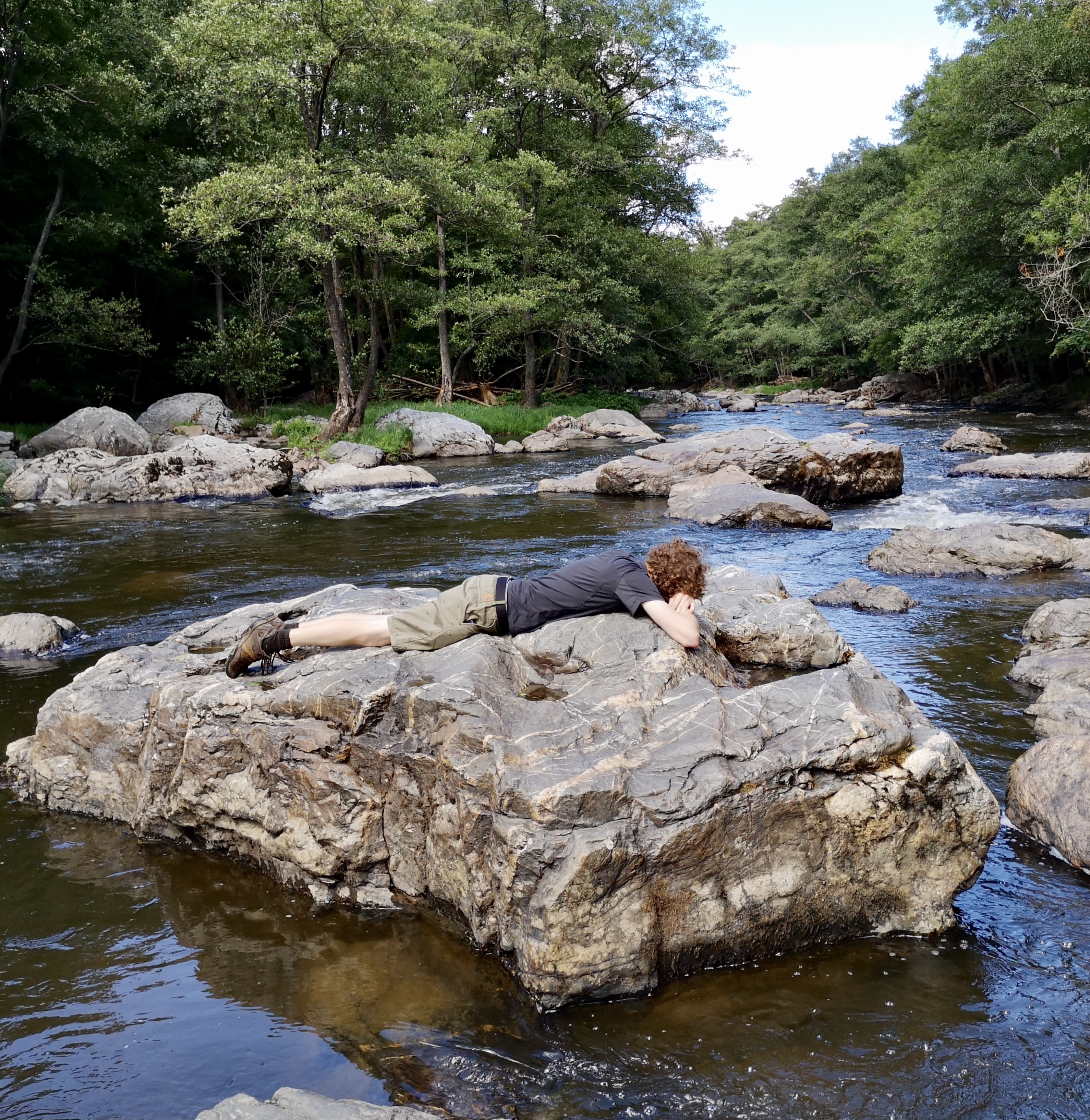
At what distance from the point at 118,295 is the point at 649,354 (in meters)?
21.2

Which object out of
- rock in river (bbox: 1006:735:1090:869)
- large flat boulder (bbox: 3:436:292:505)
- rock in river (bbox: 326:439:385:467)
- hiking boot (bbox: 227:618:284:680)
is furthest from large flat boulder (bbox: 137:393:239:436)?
rock in river (bbox: 1006:735:1090:869)

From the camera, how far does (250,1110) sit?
10.5 feet

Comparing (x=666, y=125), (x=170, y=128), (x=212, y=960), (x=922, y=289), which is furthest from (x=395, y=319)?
(x=212, y=960)

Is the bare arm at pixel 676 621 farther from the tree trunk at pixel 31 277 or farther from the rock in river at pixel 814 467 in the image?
the tree trunk at pixel 31 277

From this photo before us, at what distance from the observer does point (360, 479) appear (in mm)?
20516

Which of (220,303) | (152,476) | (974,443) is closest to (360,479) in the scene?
(152,476)

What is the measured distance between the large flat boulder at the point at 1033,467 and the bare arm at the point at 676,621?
49.5 ft

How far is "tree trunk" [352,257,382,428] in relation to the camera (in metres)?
26.2

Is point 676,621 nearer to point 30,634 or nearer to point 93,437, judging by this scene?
point 30,634

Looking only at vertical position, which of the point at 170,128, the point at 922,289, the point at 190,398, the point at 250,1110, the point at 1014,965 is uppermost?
the point at 170,128

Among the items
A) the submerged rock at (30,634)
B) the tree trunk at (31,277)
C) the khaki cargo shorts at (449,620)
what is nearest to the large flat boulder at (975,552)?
the khaki cargo shorts at (449,620)

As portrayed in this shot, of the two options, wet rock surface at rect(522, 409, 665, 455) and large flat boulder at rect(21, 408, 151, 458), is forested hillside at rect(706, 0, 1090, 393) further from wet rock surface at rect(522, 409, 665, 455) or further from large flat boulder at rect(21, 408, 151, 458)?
large flat boulder at rect(21, 408, 151, 458)

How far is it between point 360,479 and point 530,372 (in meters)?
14.9

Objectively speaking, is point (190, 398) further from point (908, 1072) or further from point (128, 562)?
point (908, 1072)
